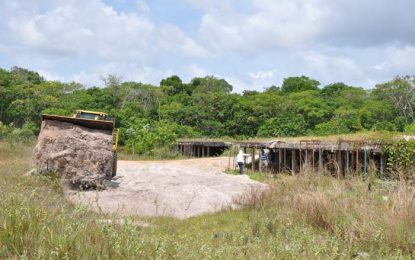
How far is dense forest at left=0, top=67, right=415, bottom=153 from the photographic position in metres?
42.4

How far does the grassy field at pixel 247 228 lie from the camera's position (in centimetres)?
407

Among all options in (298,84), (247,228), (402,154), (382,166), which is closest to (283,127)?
(382,166)

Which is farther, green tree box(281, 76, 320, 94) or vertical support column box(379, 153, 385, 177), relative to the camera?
green tree box(281, 76, 320, 94)

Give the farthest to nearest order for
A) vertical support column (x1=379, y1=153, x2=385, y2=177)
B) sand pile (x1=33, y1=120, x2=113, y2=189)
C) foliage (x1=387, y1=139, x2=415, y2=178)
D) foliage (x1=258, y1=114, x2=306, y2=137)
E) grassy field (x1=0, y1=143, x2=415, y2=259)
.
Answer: foliage (x1=258, y1=114, x2=306, y2=137), vertical support column (x1=379, y1=153, x2=385, y2=177), foliage (x1=387, y1=139, x2=415, y2=178), sand pile (x1=33, y1=120, x2=113, y2=189), grassy field (x1=0, y1=143, x2=415, y2=259)

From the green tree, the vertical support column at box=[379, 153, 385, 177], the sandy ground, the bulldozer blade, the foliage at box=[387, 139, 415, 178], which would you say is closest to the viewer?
the sandy ground

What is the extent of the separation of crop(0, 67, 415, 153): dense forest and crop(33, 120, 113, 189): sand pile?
74.0 feet

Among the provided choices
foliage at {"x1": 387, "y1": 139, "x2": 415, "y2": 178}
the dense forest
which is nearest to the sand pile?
foliage at {"x1": 387, "y1": 139, "x2": 415, "y2": 178}

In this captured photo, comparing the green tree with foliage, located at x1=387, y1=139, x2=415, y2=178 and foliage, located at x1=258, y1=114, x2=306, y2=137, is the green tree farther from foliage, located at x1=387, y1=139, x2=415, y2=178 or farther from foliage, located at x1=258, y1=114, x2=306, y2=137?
foliage, located at x1=387, y1=139, x2=415, y2=178

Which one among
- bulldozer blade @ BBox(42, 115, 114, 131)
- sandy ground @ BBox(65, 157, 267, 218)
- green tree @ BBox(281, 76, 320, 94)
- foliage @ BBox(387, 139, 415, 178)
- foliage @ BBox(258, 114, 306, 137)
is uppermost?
green tree @ BBox(281, 76, 320, 94)

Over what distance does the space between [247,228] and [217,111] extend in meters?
39.8

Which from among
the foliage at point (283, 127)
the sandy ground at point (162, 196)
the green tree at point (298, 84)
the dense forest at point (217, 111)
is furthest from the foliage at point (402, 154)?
the green tree at point (298, 84)

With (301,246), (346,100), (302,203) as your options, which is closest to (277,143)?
(302,203)

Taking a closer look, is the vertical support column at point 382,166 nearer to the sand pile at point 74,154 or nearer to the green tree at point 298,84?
the sand pile at point 74,154

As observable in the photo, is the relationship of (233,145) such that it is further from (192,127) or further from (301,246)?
(301,246)
